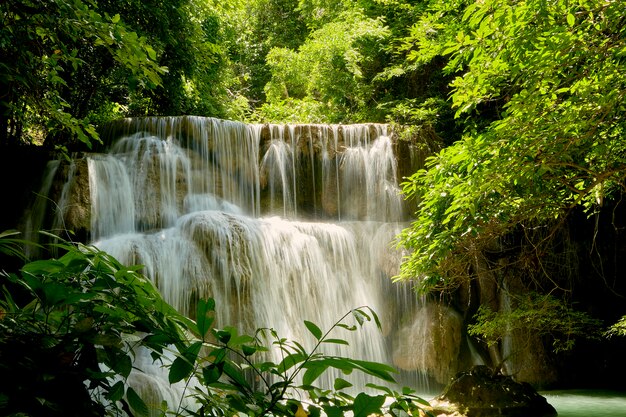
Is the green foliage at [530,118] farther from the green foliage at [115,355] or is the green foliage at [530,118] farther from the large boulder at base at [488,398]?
the green foliage at [115,355]

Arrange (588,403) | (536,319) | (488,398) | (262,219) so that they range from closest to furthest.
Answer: (488,398), (536,319), (588,403), (262,219)

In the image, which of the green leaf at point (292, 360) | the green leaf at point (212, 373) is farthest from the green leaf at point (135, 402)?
the green leaf at point (292, 360)

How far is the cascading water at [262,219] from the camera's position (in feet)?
27.9

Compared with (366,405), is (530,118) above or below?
above

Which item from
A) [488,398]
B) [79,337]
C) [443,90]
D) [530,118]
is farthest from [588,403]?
[79,337]

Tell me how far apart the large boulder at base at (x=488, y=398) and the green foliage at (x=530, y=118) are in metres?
1.99

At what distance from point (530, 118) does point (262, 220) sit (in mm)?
6549

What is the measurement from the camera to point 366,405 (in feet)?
2.92

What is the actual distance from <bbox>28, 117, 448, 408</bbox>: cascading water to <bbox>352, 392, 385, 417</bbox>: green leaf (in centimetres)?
731

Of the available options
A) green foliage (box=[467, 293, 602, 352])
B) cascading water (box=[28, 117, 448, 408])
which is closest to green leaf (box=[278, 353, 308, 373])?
cascading water (box=[28, 117, 448, 408])

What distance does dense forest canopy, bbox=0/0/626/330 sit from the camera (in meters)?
3.22


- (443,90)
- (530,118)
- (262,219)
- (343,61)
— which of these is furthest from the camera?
(343,61)

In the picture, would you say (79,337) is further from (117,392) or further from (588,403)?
(588,403)

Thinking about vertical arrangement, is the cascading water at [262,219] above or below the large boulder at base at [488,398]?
above
